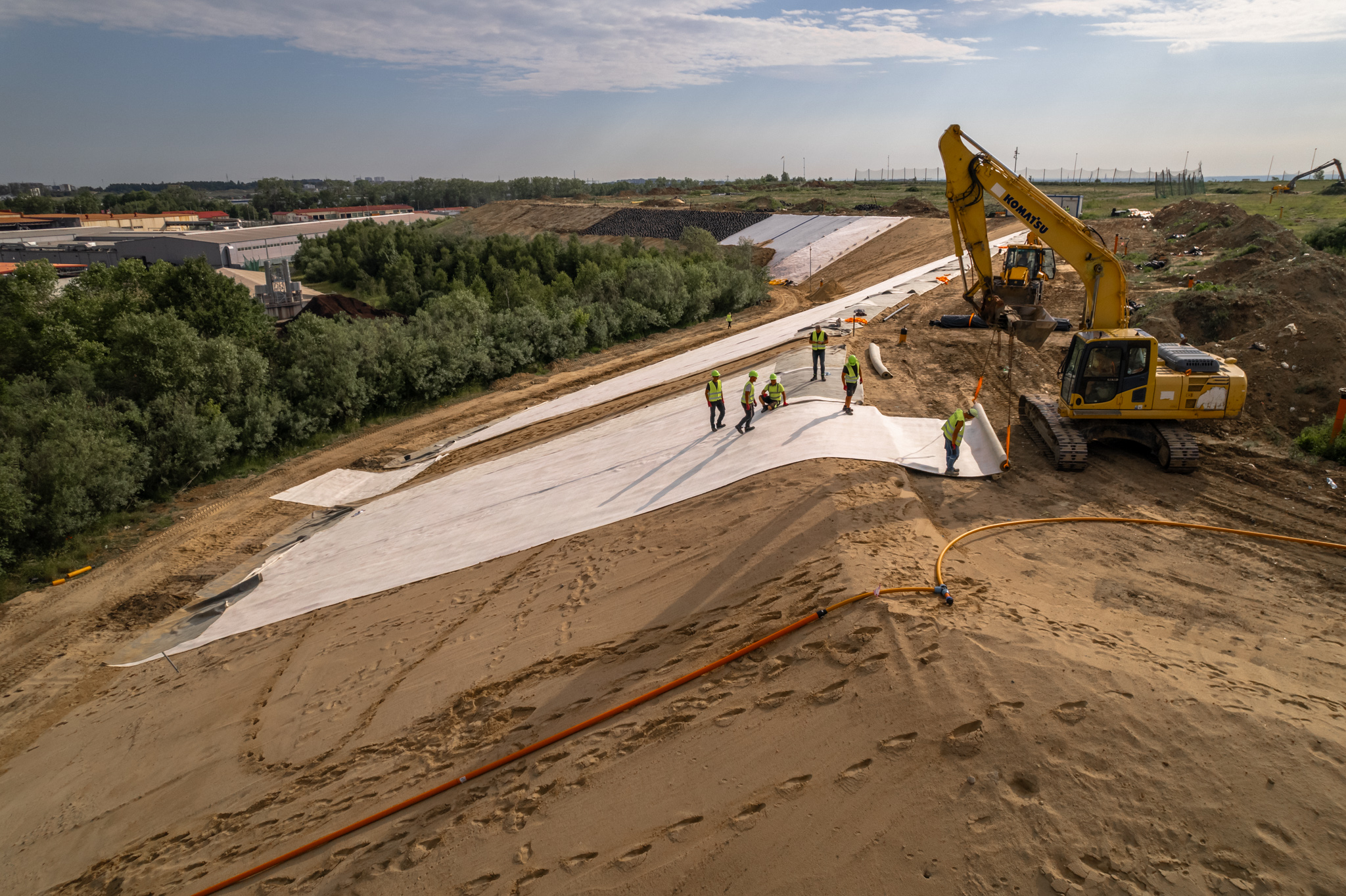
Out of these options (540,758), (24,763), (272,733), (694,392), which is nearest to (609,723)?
(540,758)

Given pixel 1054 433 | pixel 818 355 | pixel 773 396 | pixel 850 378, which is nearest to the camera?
pixel 1054 433

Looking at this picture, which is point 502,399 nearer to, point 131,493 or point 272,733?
point 131,493

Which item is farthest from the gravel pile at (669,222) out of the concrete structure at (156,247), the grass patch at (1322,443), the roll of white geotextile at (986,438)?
the grass patch at (1322,443)

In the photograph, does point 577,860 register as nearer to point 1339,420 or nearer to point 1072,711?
point 1072,711

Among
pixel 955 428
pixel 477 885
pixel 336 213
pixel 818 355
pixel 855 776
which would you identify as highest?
pixel 336 213

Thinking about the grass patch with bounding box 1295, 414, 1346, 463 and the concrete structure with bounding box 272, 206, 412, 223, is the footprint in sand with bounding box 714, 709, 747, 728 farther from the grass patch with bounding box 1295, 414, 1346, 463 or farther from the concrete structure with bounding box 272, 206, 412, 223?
the concrete structure with bounding box 272, 206, 412, 223

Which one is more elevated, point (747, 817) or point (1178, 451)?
point (1178, 451)

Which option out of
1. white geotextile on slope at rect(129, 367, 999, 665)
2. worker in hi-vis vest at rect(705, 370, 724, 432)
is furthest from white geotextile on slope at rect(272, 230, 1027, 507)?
worker in hi-vis vest at rect(705, 370, 724, 432)

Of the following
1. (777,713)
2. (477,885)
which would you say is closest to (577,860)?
(477,885)
